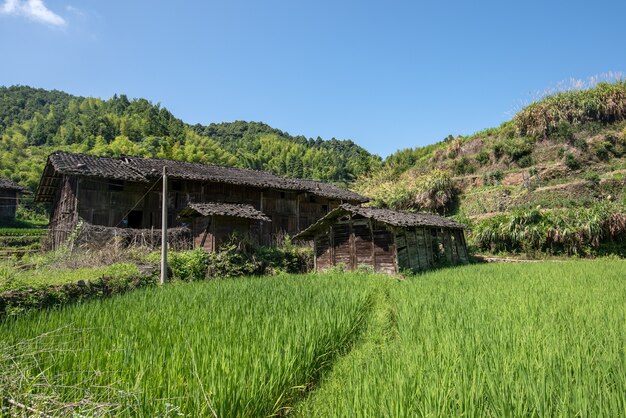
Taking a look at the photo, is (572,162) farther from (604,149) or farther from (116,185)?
(116,185)

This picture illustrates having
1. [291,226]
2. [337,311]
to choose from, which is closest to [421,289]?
[337,311]

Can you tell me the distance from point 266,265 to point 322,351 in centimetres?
1040

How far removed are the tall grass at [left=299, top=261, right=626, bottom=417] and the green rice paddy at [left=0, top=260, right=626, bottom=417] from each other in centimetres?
2

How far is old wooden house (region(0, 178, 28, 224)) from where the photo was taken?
28.6 metres

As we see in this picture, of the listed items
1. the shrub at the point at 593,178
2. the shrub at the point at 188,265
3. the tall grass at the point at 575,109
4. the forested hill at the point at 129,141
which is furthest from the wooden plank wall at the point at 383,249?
the forested hill at the point at 129,141

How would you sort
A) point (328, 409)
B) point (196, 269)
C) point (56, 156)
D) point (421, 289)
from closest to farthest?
point (328, 409) → point (421, 289) → point (196, 269) → point (56, 156)

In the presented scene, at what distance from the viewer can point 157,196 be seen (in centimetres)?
1752

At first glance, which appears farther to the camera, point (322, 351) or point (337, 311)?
point (337, 311)

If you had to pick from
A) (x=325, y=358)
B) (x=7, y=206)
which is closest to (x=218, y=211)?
(x=325, y=358)

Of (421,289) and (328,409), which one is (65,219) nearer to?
(421,289)

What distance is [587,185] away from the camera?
71.2 ft

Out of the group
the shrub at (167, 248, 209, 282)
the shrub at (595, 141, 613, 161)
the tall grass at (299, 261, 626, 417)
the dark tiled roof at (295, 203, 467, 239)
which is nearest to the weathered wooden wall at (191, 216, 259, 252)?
the shrub at (167, 248, 209, 282)

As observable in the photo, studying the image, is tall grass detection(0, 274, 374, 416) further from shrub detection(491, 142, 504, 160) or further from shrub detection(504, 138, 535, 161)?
shrub detection(491, 142, 504, 160)

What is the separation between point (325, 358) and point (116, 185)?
50.2 feet
